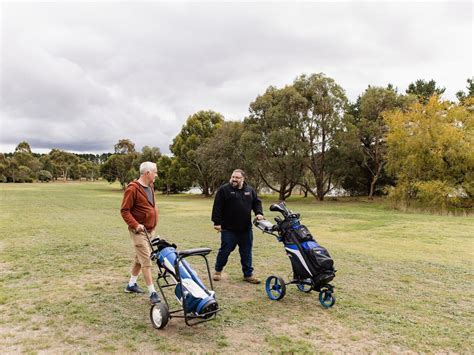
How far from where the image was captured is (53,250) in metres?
8.88

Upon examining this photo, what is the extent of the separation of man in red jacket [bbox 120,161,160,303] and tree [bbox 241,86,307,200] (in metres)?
23.0

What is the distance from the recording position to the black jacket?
5.95m

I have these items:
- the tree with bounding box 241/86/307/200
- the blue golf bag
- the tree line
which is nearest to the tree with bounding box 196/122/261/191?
the tree line

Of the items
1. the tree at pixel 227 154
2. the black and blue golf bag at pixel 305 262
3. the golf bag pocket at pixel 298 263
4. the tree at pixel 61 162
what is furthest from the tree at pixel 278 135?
the tree at pixel 61 162

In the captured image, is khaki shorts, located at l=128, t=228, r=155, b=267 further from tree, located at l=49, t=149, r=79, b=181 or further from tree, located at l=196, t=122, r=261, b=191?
tree, located at l=49, t=149, r=79, b=181

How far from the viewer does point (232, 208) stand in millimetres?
5953

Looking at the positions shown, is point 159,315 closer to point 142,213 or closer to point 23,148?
point 142,213

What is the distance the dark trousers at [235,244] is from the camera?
19.8 ft

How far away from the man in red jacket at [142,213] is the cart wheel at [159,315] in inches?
14.8

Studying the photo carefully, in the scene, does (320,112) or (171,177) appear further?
(171,177)

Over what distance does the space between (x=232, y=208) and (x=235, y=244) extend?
63 centimetres

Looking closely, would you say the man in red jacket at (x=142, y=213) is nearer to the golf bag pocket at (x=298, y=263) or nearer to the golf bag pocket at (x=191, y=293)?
the golf bag pocket at (x=191, y=293)

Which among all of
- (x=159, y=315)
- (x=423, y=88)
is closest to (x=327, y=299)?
(x=159, y=315)

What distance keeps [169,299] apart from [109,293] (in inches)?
38.8
